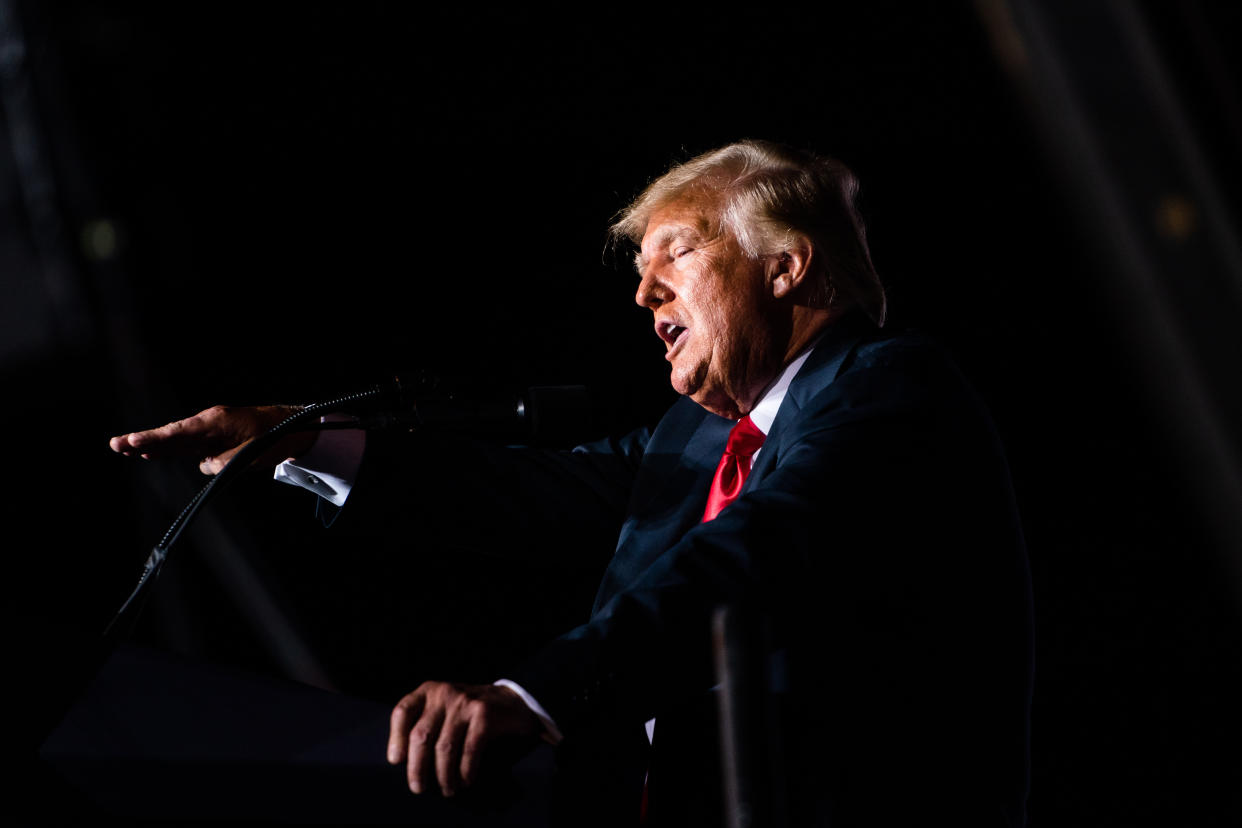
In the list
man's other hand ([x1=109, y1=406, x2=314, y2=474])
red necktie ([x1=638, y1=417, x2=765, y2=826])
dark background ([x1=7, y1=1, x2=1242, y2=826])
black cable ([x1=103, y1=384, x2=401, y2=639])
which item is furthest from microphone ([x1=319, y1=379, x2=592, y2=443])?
dark background ([x1=7, y1=1, x2=1242, y2=826])

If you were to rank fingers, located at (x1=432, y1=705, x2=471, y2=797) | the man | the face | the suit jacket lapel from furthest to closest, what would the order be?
the face, the suit jacket lapel, the man, fingers, located at (x1=432, y1=705, x2=471, y2=797)

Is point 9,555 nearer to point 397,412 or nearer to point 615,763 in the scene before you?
point 397,412

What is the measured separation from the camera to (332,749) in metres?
0.84

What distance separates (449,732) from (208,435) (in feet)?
1.98

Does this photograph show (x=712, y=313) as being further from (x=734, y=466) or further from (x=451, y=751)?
(x=451, y=751)

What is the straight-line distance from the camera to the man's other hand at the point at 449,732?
29.5 inches

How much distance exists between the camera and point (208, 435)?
119cm

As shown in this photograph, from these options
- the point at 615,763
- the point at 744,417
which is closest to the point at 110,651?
the point at 615,763

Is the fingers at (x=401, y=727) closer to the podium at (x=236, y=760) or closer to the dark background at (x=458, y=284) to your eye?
the podium at (x=236, y=760)

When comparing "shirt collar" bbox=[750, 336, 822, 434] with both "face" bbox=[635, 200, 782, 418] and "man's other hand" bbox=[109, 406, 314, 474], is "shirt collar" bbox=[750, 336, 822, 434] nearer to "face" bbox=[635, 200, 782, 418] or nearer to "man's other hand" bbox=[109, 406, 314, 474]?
"face" bbox=[635, 200, 782, 418]

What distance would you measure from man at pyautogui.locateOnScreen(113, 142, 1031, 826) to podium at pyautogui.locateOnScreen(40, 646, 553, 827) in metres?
0.10

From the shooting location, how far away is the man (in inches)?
34.5

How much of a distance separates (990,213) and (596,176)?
→ 926 millimetres

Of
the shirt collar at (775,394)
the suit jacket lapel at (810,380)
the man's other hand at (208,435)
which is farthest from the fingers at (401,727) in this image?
the shirt collar at (775,394)
